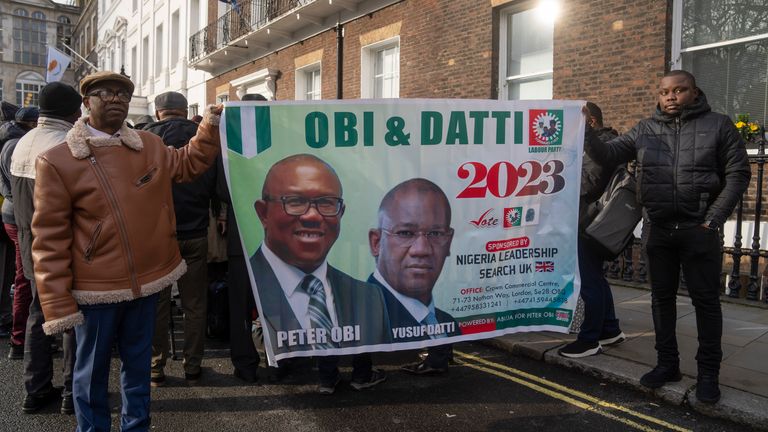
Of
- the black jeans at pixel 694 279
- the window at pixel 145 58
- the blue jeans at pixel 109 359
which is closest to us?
the blue jeans at pixel 109 359

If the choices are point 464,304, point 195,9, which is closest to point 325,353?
point 464,304

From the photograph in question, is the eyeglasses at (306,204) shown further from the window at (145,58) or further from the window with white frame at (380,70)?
the window at (145,58)

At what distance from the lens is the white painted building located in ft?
71.3

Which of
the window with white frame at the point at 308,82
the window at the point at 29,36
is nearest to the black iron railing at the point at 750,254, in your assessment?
the window with white frame at the point at 308,82

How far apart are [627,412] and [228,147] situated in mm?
3101

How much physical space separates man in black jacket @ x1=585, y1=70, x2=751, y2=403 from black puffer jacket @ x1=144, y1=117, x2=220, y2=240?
3071mm

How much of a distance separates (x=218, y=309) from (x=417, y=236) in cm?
240

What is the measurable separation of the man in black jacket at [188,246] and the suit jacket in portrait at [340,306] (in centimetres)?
84

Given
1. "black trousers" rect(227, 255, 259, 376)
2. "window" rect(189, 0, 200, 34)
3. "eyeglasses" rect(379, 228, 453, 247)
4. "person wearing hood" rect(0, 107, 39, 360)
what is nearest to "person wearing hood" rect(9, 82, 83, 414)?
"person wearing hood" rect(0, 107, 39, 360)

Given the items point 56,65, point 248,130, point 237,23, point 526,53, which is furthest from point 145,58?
point 248,130

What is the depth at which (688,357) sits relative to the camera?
4.58 meters

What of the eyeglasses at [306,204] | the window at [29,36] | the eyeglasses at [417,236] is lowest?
the eyeglasses at [417,236]

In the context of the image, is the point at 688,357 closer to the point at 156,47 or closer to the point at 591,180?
the point at 591,180

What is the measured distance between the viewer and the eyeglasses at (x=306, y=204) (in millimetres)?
3547
